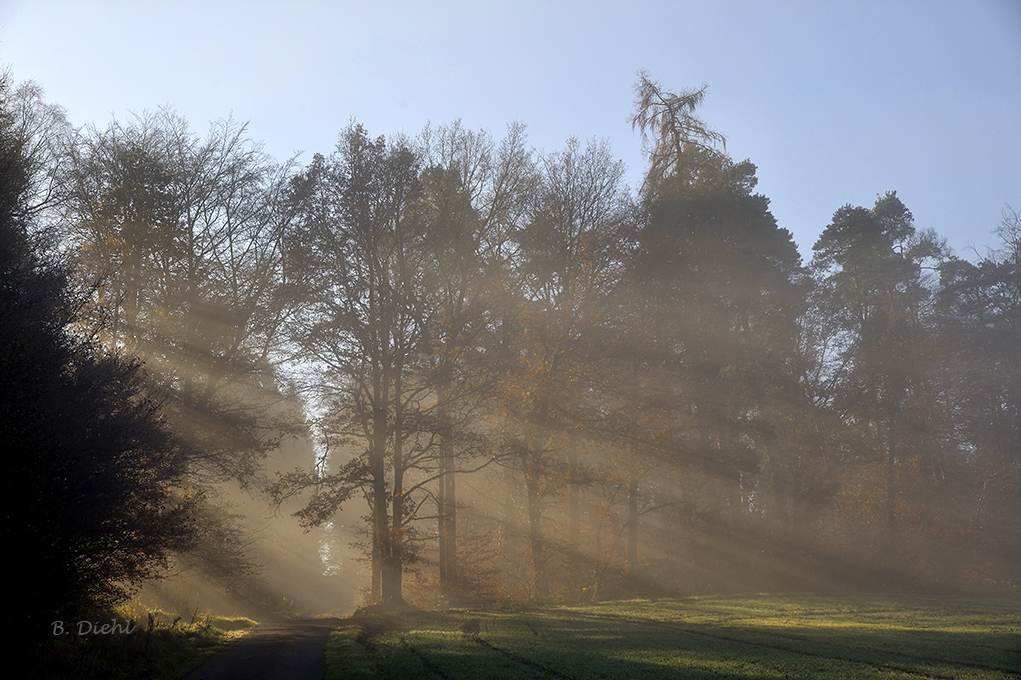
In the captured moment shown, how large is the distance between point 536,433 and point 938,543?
81.1 ft

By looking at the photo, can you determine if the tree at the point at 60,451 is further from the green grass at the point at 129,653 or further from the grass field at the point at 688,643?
the grass field at the point at 688,643

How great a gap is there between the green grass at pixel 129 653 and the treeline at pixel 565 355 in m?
4.59

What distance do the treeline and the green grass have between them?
4.59 meters

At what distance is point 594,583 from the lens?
26.9 metres

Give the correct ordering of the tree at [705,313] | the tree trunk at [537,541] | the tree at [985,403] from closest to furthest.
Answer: the tree trunk at [537,541] < the tree at [705,313] < the tree at [985,403]

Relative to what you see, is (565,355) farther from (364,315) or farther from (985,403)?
(985,403)

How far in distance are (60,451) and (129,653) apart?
16.0ft

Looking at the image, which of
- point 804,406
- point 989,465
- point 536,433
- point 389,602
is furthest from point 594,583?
point 989,465

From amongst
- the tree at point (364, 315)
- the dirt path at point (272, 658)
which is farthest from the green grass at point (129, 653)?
the tree at point (364, 315)

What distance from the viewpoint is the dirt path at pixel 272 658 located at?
11352mm

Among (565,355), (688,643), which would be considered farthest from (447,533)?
(688,643)

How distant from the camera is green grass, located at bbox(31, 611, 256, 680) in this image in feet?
33.2

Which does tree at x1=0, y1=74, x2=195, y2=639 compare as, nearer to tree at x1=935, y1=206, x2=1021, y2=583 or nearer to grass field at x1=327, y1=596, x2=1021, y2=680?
grass field at x1=327, y1=596, x2=1021, y2=680

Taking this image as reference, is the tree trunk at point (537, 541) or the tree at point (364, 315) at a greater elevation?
the tree at point (364, 315)
